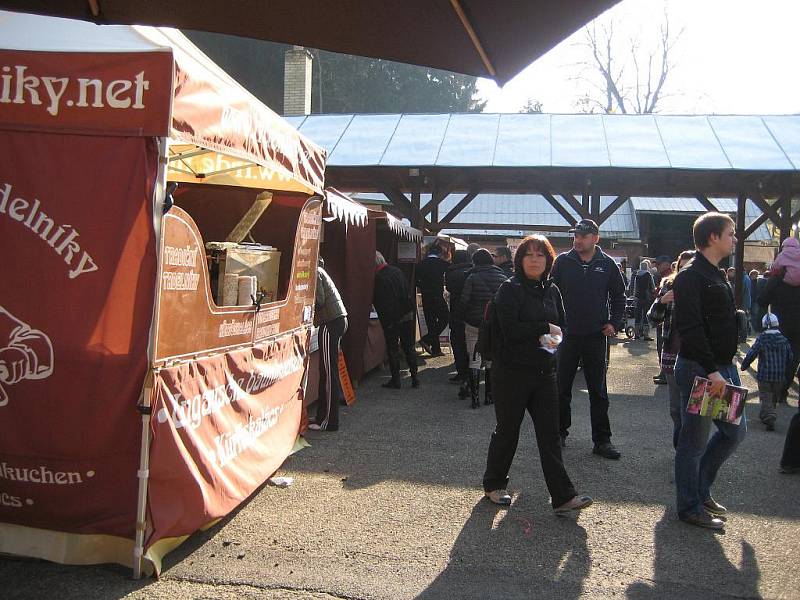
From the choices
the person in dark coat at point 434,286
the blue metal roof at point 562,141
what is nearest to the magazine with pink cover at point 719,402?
the person in dark coat at point 434,286

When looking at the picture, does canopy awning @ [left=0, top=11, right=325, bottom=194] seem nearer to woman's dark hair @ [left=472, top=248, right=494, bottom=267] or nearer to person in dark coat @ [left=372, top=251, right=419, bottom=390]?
woman's dark hair @ [left=472, top=248, right=494, bottom=267]

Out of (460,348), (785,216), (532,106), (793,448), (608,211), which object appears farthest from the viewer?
(532,106)

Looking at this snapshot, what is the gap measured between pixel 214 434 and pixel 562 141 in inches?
434

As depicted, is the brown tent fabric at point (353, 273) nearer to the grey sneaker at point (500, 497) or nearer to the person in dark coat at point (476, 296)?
the person in dark coat at point (476, 296)

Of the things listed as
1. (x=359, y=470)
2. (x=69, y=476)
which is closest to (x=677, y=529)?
(x=359, y=470)

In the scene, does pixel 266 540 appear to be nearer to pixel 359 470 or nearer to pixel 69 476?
pixel 69 476

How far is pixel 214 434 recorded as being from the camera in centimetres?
401

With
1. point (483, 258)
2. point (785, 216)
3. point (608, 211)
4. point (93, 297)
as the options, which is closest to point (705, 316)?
point (93, 297)

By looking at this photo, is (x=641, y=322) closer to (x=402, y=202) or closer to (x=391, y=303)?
(x=402, y=202)

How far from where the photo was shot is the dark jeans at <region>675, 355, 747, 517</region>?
4250 millimetres

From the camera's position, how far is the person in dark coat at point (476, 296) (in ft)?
26.3

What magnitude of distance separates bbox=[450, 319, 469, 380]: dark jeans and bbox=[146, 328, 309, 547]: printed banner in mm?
4067

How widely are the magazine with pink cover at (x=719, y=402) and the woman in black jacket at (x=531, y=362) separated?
2.81 feet

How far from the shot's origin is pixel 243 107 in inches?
163
